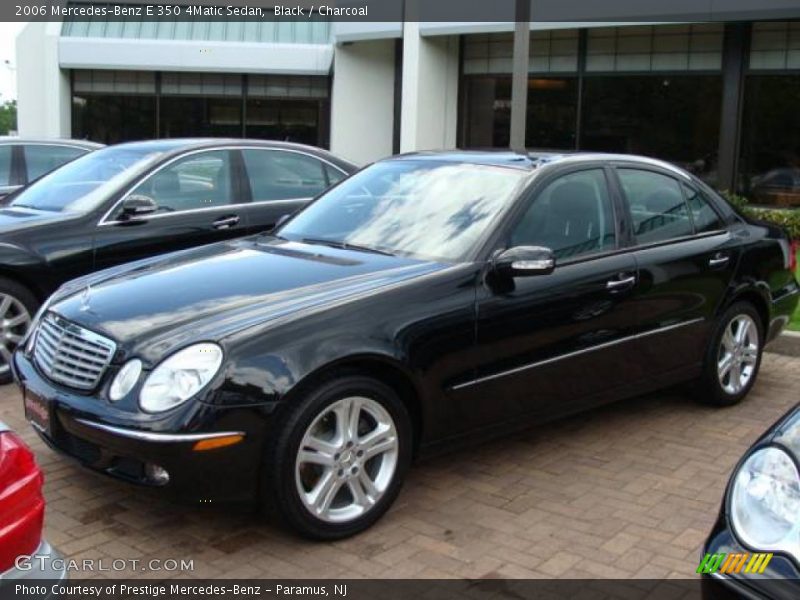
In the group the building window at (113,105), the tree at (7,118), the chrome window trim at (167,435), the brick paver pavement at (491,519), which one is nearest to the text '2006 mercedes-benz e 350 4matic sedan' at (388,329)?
the chrome window trim at (167,435)

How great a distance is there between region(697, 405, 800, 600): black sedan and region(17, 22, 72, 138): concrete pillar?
26.9 meters

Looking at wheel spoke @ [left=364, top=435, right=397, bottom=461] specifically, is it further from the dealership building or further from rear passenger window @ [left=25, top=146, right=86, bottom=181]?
the dealership building

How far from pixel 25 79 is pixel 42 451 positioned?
26.3m

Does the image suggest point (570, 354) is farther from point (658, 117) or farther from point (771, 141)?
point (658, 117)

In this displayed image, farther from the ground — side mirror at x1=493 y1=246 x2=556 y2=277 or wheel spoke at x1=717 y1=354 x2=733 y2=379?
side mirror at x1=493 y1=246 x2=556 y2=277

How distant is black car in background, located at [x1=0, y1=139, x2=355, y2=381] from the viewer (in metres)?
5.93

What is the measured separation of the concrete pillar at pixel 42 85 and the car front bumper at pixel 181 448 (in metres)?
25.2

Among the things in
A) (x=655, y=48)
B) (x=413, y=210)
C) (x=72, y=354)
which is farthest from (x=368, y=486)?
(x=655, y=48)

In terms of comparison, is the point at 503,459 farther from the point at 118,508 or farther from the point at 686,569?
the point at 118,508

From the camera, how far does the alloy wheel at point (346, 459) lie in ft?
11.9

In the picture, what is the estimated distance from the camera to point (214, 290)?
4.00 meters

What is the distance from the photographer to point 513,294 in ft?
14.2

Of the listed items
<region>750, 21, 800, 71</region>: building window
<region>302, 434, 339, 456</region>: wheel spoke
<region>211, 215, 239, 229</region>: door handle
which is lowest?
<region>302, 434, 339, 456</region>: wheel spoke

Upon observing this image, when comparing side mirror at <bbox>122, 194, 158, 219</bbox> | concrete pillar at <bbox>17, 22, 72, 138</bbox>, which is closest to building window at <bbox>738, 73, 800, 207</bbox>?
side mirror at <bbox>122, 194, 158, 219</bbox>
